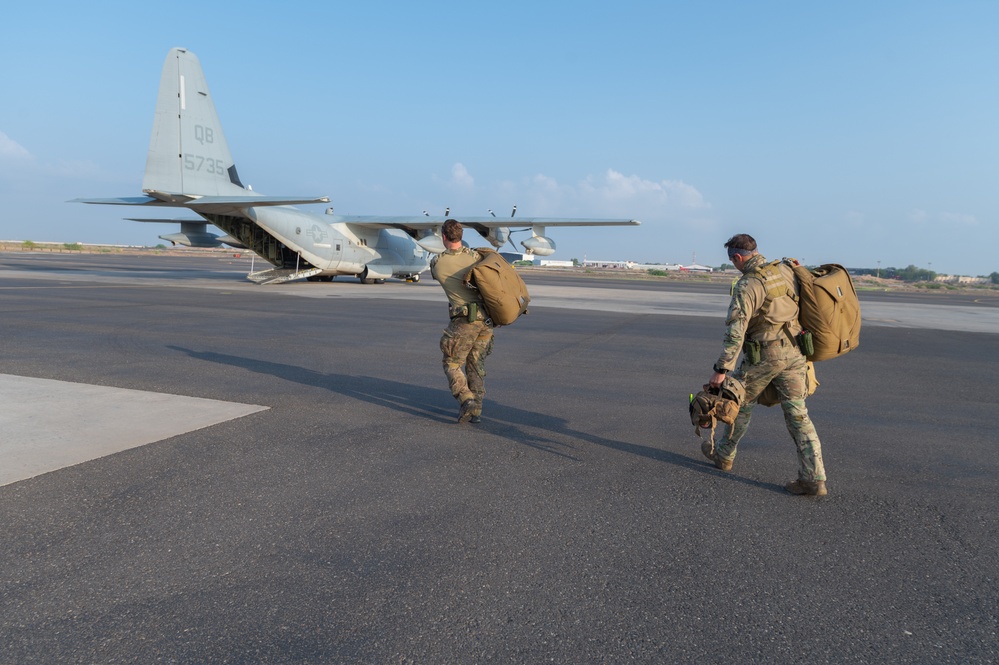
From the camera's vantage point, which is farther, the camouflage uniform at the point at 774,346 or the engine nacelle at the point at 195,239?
the engine nacelle at the point at 195,239

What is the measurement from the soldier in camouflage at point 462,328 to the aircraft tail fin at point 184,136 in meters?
19.2

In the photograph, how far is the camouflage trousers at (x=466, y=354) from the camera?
704 cm

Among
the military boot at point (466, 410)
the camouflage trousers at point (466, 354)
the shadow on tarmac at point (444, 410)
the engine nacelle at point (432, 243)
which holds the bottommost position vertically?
the shadow on tarmac at point (444, 410)

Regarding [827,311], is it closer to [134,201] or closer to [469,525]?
[469,525]

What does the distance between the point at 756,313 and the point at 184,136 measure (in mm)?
23054

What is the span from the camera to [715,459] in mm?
5742

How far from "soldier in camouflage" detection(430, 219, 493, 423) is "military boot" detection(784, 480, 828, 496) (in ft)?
10.4

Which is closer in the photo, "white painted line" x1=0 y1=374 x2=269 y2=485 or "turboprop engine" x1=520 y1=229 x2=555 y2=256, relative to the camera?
"white painted line" x1=0 y1=374 x2=269 y2=485

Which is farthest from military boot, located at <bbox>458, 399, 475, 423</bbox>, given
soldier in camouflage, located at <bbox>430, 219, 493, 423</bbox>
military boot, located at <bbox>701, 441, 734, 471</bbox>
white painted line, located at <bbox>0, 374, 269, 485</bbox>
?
military boot, located at <bbox>701, 441, 734, 471</bbox>

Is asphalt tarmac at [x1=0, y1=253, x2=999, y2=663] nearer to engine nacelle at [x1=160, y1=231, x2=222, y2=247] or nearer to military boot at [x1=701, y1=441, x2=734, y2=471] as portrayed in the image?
military boot at [x1=701, y1=441, x2=734, y2=471]

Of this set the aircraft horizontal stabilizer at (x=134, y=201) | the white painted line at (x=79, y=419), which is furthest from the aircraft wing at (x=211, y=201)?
the white painted line at (x=79, y=419)

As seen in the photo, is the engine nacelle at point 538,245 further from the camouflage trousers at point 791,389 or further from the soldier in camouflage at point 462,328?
the camouflage trousers at point 791,389

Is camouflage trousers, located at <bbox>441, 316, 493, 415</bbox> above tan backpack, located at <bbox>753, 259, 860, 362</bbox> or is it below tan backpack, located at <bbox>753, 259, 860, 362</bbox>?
below

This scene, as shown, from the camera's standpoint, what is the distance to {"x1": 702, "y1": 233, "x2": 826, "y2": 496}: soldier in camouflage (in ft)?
16.9
